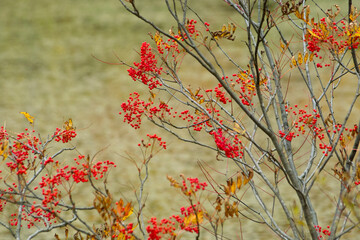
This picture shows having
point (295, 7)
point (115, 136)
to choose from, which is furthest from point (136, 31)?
point (295, 7)

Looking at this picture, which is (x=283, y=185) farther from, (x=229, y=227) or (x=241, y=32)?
(x=241, y=32)

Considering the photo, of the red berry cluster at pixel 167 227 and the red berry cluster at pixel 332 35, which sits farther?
the red berry cluster at pixel 332 35

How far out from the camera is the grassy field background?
5.29 meters

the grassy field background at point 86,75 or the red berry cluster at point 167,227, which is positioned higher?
the grassy field background at point 86,75

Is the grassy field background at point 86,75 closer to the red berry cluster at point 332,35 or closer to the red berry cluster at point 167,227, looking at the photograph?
the red berry cluster at point 332,35

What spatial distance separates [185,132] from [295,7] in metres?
4.34

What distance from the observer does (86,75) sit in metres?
6.27

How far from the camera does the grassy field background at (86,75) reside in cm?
529

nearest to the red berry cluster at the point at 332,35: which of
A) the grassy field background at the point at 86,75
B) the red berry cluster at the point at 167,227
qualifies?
the red berry cluster at the point at 167,227

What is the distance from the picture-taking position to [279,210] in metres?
4.69

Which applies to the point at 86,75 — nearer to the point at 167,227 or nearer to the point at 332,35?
the point at 332,35

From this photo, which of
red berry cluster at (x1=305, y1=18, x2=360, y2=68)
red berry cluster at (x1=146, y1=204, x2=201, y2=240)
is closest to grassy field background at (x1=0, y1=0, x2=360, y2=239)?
red berry cluster at (x1=305, y1=18, x2=360, y2=68)

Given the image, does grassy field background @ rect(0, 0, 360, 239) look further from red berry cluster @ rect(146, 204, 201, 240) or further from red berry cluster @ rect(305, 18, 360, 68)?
red berry cluster @ rect(146, 204, 201, 240)

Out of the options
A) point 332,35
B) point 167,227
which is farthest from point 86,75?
point 167,227
